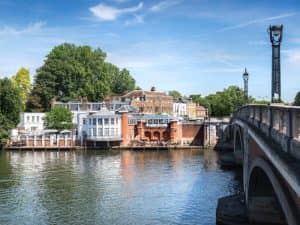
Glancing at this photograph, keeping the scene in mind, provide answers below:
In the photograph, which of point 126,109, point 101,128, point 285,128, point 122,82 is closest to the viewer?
point 285,128

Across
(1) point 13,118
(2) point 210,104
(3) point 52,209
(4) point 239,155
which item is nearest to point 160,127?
(1) point 13,118

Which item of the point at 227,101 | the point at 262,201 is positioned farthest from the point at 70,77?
the point at 262,201

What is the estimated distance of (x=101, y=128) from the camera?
87.4m

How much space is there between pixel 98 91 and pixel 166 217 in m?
86.8

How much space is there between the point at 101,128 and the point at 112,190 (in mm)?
46559

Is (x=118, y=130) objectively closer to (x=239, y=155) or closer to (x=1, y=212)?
(x=239, y=155)

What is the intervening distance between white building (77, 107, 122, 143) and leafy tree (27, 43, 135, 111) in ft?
79.3

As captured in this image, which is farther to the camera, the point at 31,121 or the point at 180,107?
the point at 180,107

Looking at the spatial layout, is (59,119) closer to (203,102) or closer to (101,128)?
(101,128)

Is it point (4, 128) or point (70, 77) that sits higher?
point (70, 77)

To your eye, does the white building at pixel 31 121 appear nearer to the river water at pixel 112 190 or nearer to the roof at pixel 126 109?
the roof at pixel 126 109

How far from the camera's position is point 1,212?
3238 cm

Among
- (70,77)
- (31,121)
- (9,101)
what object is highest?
(70,77)

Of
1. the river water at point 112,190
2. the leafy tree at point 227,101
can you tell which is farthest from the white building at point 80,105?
the leafy tree at point 227,101
